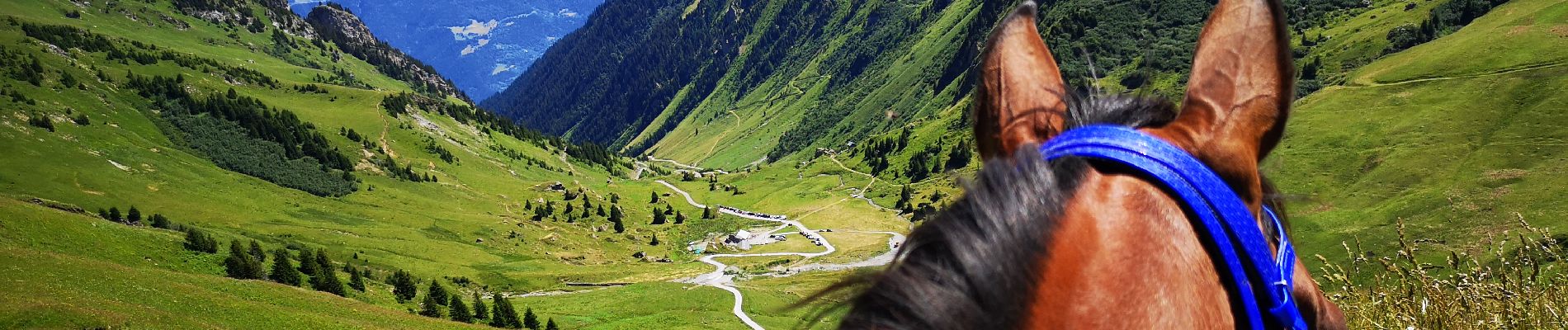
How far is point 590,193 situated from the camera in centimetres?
10481

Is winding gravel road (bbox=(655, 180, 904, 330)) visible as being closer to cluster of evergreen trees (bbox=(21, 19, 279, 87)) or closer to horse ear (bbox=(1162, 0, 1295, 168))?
horse ear (bbox=(1162, 0, 1295, 168))

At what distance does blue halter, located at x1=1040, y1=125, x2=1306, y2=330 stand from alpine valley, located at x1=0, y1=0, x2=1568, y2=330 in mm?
289

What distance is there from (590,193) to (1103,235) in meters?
107

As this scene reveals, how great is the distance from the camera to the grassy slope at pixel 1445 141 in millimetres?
40875

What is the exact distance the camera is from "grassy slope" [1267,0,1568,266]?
1609 inches

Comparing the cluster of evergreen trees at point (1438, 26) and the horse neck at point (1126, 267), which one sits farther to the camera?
the cluster of evergreen trees at point (1438, 26)

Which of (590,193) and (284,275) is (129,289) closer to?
(284,275)

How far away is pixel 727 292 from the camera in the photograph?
47094 mm

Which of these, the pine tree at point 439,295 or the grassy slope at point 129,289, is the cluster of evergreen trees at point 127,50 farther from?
the pine tree at point 439,295

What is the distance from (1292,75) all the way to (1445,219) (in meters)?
52.4

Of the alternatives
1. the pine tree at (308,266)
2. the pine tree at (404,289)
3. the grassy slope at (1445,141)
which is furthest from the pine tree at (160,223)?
the grassy slope at (1445,141)

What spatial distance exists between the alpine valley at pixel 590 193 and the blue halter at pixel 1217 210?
0.29 meters

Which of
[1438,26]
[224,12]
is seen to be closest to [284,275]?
[1438,26]

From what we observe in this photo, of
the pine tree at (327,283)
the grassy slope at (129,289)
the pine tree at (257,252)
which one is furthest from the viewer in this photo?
the pine tree at (257,252)
